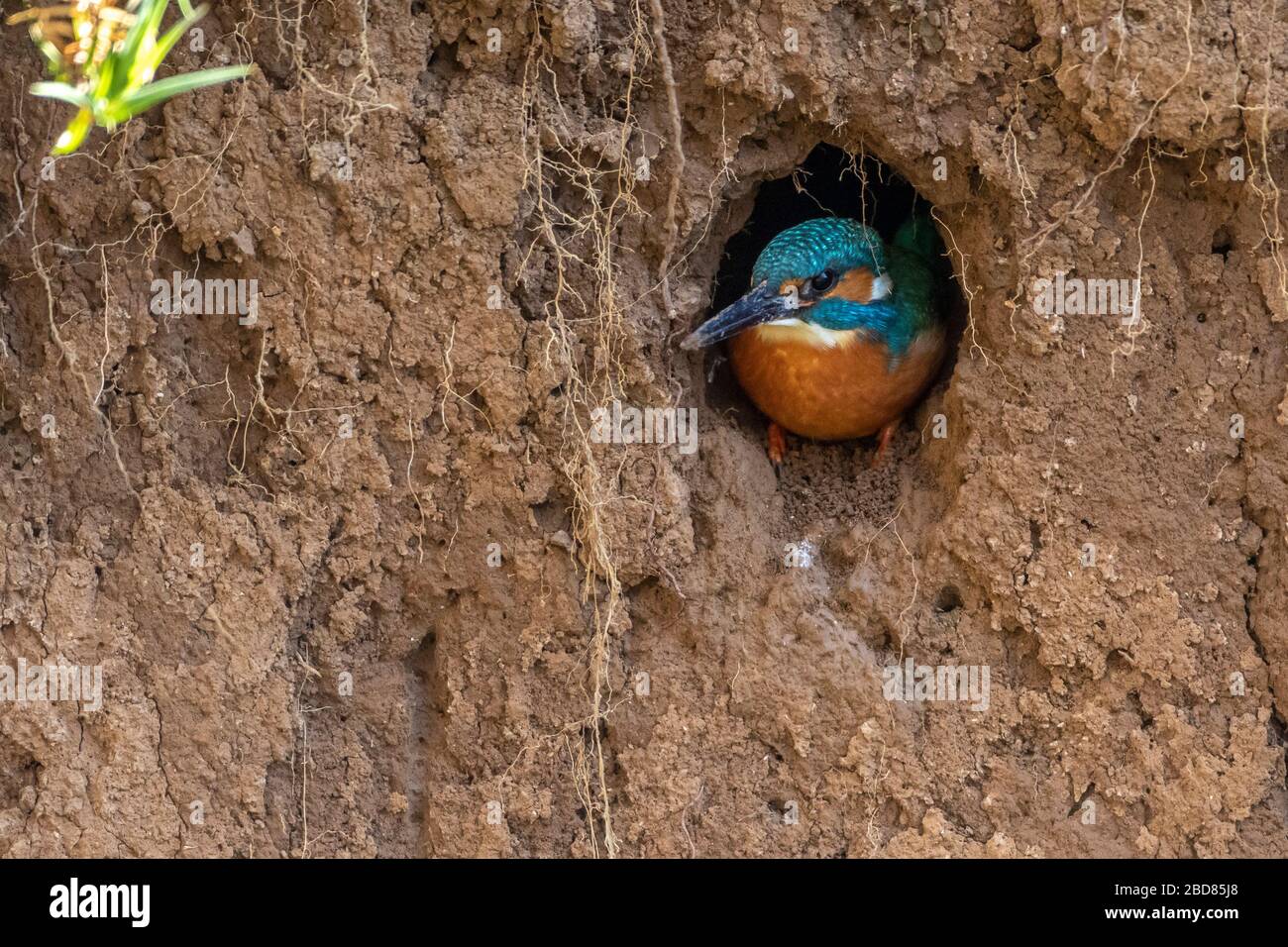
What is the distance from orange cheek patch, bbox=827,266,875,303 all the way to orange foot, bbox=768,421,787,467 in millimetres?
452

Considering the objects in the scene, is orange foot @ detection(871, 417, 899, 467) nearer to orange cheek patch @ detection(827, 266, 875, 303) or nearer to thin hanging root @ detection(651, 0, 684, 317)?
orange cheek patch @ detection(827, 266, 875, 303)

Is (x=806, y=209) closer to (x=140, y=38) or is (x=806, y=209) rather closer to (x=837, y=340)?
(x=837, y=340)

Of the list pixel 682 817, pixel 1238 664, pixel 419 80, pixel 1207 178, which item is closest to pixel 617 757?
pixel 682 817

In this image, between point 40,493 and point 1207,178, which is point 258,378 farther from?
point 1207,178

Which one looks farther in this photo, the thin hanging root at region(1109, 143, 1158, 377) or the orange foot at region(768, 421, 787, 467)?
the orange foot at region(768, 421, 787, 467)

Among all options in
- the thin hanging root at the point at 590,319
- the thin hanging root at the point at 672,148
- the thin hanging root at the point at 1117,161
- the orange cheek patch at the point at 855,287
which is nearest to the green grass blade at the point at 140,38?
the thin hanging root at the point at 590,319

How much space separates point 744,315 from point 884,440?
0.64 meters

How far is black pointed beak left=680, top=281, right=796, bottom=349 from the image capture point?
3553 millimetres

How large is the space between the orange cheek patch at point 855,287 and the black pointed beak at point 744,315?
0.18m

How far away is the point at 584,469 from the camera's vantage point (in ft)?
11.2

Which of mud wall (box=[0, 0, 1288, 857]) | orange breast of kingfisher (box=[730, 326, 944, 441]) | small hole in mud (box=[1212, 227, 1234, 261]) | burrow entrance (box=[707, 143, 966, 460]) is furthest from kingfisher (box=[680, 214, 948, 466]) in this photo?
small hole in mud (box=[1212, 227, 1234, 261])

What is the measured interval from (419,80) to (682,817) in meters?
2.01

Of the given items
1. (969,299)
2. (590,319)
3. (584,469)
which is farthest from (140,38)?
(969,299)

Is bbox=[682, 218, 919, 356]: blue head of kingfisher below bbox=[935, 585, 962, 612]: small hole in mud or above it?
above
